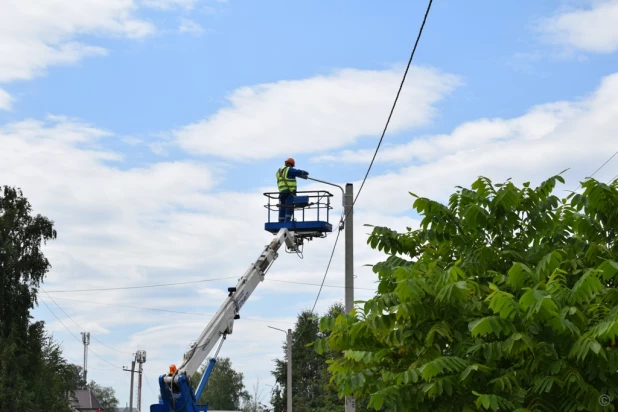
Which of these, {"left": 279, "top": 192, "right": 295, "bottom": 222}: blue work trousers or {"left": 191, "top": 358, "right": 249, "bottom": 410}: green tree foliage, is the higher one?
{"left": 279, "top": 192, "right": 295, "bottom": 222}: blue work trousers

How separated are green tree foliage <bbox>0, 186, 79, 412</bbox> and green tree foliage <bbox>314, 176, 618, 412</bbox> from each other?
37.9 m

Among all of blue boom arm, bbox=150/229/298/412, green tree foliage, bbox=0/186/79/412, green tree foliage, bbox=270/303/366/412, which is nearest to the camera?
blue boom arm, bbox=150/229/298/412

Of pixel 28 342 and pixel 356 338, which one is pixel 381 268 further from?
pixel 28 342

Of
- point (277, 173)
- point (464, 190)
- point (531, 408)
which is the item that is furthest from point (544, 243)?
point (277, 173)

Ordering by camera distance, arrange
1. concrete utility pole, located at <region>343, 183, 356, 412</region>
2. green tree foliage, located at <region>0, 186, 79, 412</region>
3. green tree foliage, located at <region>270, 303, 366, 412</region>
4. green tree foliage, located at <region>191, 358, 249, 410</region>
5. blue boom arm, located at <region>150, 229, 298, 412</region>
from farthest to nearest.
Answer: green tree foliage, located at <region>191, 358, 249, 410</region> → green tree foliage, located at <region>270, 303, 366, 412</region> → green tree foliage, located at <region>0, 186, 79, 412</region> → blue boom arm, located at <region>150, 229, 298, 412</region> → concrete utility pole, located at <region>343, 183, 356, 412</region>

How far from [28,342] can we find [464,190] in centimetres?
4053

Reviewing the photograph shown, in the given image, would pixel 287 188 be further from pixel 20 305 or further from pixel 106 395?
pixel 106 395

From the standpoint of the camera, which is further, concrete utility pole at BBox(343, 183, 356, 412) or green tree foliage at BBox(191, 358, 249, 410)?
green tree foliage at BBox(191, 358, 249, 410)

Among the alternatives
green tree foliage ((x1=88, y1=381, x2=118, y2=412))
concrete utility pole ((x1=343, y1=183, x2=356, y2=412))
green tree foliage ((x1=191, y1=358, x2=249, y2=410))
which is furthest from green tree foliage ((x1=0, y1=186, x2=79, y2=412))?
green tree foliage ((x1=88, y1=381, x2=118, y2=412))

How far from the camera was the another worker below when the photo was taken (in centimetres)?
2764

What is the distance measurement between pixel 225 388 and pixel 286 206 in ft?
379

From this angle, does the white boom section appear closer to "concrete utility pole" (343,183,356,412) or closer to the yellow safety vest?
the yellow safety vest

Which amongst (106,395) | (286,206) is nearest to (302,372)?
(286,206)

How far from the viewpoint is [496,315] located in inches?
Answer: 385
